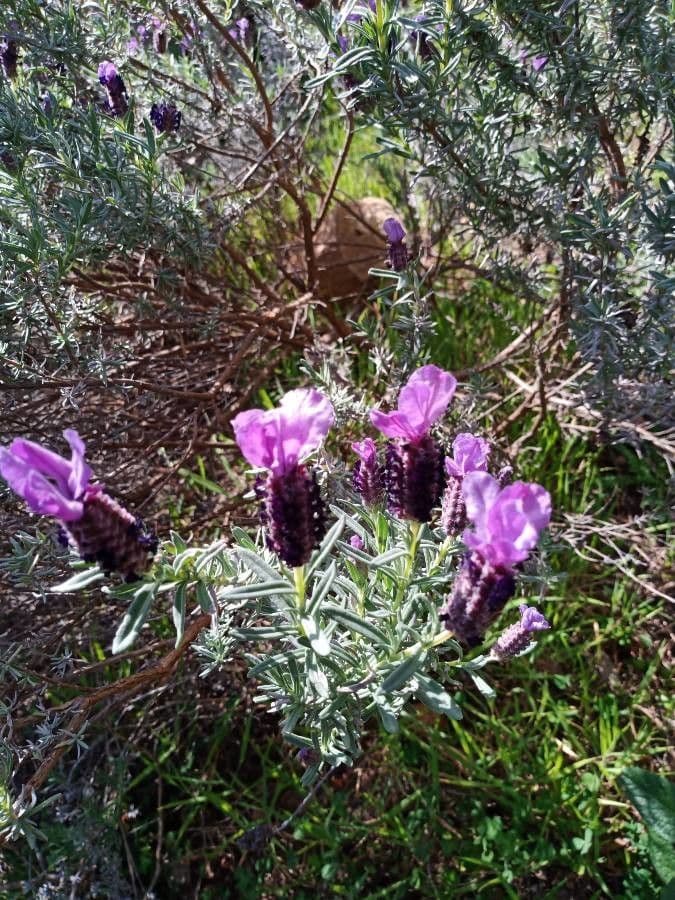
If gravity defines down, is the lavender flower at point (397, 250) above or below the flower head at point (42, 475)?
above

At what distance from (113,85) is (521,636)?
1452 mm

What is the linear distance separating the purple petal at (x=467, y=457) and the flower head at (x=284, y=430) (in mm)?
292

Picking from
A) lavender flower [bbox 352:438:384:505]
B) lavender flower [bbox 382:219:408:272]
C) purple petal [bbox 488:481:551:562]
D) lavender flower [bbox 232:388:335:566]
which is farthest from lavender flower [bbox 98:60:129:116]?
purple petal [bbox 488:481:551:562]

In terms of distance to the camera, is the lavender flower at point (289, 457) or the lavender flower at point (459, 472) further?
the lavender flower at point (459, 472)

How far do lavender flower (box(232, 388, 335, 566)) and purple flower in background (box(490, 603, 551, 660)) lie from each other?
0.46 metres

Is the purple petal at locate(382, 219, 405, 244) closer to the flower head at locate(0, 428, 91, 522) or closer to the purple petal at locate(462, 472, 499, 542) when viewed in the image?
the purple petal at locate(462, 472, 499, 542)

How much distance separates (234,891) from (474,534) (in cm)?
144

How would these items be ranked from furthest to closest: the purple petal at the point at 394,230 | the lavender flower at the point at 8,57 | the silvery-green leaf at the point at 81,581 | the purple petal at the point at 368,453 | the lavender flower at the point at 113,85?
the lavender flower at the point at 8,57, the lavender flower at the point at 113,85, the purple petal at the point at 394,230, the purple petal at the point at 368,453, the silvery-green leaf at the point at 81,581

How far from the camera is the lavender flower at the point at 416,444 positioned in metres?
1.00

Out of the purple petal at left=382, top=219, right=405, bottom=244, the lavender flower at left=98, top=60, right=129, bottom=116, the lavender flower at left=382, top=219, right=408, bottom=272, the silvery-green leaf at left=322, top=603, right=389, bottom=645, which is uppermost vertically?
the lavender flower at left=98, top=60, right=129, bottom=116

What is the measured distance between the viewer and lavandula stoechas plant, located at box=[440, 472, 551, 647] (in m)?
0.86

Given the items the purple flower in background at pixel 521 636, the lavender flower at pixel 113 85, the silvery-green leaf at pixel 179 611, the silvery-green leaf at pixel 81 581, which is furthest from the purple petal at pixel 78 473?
the lavender flower at pixel 113 85

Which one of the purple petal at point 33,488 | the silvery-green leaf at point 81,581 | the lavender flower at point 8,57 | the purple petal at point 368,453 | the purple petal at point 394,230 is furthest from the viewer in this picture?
the lavender flower at point 8,57

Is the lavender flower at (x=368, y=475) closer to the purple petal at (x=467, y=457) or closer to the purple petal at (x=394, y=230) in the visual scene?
the purple petal at (x=467, y=457)
